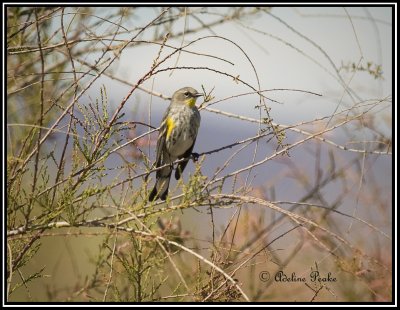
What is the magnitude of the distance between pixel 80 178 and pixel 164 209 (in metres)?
0.38

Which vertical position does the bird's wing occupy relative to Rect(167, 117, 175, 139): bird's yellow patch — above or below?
below

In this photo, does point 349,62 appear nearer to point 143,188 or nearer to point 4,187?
point 143,188

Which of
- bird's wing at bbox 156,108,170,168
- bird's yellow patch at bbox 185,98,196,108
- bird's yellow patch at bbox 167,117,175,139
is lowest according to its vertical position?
bird's wing at bbox 156,108,170,168

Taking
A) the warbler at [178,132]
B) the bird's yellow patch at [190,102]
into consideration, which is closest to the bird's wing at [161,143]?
the warbler at [178,132]

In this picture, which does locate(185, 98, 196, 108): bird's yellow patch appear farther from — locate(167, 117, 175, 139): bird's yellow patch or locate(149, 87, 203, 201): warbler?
locate(167, 117, 175, 139): bird's yellow patch

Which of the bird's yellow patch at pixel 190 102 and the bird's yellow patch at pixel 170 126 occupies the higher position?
the bird's yellow patch at pixel 190 102

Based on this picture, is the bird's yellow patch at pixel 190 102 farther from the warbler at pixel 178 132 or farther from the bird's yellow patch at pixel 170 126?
the bird's yellow patch at pixel 170 126

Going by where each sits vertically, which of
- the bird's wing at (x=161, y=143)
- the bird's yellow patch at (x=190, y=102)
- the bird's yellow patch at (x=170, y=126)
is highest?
the bird's yellow patch at (x=190, y=102)

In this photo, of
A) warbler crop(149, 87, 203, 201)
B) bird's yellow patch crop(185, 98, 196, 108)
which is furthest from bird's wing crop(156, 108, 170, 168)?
bird's yellow patch crop(185, 98, 196, 108)

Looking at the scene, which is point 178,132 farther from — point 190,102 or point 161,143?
point 190,102

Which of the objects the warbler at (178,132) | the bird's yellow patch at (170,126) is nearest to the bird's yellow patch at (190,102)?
the warbler at (178,132)
